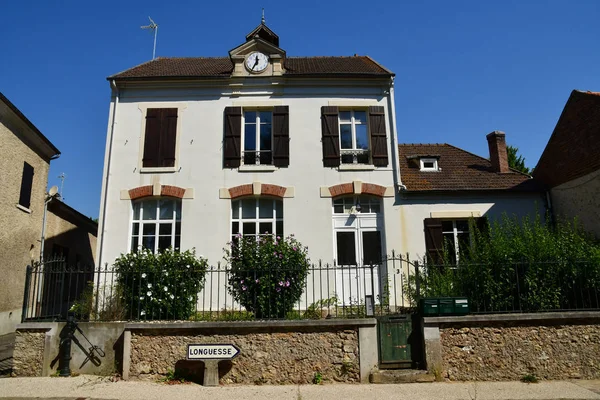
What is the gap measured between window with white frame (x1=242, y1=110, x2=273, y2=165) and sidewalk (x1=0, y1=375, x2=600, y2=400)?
21.5ft

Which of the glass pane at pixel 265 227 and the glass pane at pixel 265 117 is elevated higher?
the glass pane at pixel 265 117

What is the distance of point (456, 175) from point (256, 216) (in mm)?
6058

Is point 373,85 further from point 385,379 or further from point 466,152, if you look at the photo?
point 385,379

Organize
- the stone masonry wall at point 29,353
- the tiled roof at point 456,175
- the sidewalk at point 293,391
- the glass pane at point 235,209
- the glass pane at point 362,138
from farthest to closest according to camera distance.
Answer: the glass pane at point 362,138, the tiled roof at point 456,175, the glass pane at point 235,209, the stone masonry wall at point 29,353, the sidewalk at point 293,391

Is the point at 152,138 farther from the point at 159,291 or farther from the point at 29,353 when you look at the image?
the point at 29,353

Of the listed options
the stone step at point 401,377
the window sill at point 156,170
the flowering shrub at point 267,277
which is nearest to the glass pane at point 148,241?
the window sill at point 156,170

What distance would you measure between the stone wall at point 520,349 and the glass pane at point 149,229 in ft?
25.5

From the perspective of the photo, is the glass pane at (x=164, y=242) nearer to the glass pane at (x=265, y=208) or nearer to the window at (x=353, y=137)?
the glass pane at (x=265, y=208)

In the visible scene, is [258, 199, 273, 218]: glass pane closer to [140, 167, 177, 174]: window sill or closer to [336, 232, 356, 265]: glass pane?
[336, 232, 356, 265]: glass pane

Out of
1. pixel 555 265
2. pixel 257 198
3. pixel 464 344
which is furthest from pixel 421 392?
pixel 257 198

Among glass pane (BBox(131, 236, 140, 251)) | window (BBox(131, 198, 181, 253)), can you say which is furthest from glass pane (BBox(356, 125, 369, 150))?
glass pane (BBox(131, 236, 140, 251))

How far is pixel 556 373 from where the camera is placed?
22.3 feet

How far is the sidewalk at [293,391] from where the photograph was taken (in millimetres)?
5973

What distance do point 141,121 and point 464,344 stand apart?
9.90 metres
